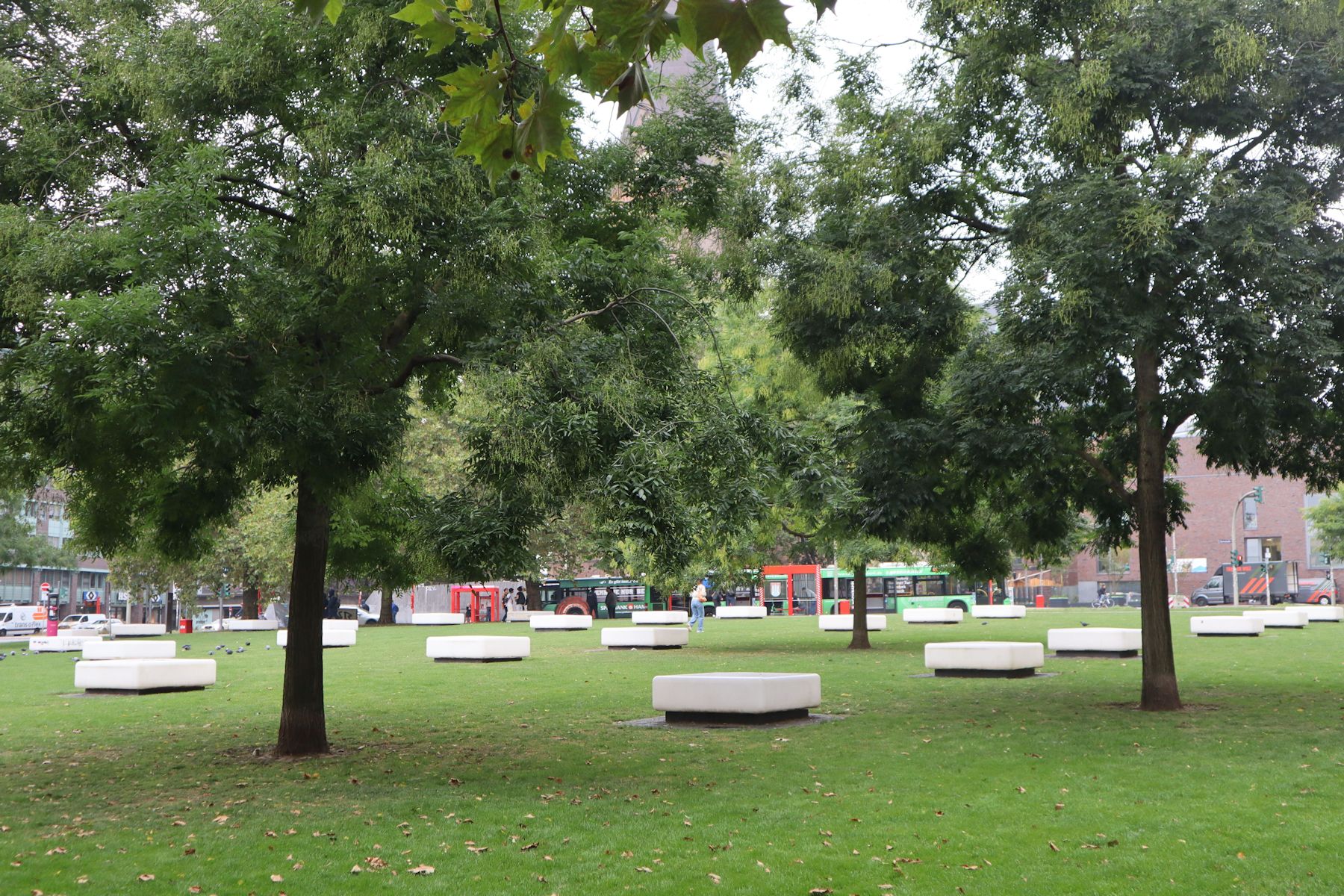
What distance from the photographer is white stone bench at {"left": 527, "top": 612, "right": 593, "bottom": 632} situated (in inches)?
1667

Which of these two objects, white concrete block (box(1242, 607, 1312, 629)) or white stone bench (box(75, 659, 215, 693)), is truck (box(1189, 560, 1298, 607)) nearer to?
white concrete block (box(1242, 607, 1312, 629))

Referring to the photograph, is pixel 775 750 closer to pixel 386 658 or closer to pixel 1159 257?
pixel 1159 257

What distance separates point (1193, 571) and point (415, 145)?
92305mm

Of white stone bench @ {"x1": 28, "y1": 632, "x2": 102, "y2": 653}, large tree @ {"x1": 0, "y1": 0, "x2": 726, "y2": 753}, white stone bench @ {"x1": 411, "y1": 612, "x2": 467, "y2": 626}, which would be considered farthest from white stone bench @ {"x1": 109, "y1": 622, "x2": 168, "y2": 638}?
large tree @ {"x1": 0, "y1": 0, "x2": 726, "y2": 753}

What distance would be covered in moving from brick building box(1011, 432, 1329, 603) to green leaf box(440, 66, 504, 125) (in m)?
84.5

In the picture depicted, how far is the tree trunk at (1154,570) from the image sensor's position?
1625cm

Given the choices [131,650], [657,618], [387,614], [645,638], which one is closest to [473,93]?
[131,650]

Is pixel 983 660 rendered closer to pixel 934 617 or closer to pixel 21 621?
pixel 934 617

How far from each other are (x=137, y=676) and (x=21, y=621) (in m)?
57.0

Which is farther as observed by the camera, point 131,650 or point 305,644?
point 131,650

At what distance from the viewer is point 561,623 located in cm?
4288

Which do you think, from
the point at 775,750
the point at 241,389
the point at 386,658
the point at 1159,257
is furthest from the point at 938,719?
the point at 386,658

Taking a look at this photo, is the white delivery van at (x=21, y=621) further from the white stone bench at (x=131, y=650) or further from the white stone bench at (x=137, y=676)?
the white stone bench at (x=137, y=676)

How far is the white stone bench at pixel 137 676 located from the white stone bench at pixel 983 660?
13.3 m
